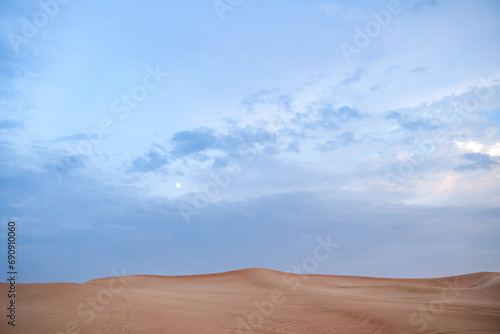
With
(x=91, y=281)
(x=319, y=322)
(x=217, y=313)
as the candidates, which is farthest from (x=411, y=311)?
(x=91, y=281)

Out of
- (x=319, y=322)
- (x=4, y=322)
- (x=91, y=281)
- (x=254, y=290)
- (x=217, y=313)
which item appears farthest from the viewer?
(x=91, y=281)

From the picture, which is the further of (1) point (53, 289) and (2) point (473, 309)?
(1) point (53, 289)

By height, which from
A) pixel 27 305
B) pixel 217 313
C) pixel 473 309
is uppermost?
pixel 27 305

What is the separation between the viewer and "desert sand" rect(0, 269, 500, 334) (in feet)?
37.1

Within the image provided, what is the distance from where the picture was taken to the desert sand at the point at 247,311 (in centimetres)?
1130

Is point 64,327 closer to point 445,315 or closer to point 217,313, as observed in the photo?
point 217,313

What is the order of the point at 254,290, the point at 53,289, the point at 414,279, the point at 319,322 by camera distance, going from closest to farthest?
the point at 319,322 → the point at 53,289 → the point at 254,290 → the point at 414,279

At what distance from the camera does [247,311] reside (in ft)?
42.7

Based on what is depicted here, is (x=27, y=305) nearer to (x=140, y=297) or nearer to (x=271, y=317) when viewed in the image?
(x=140, y=297)

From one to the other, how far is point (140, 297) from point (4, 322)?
4962 mm

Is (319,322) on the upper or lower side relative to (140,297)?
lower

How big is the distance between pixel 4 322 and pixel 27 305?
74.8 inches

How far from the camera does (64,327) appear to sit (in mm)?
11180

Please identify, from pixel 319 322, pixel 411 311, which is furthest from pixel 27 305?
pixel 411 311
